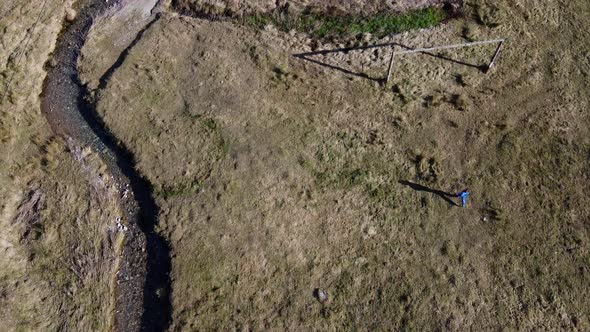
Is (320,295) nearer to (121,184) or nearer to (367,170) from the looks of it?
(367,170)

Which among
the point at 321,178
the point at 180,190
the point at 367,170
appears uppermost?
the point at 180,190

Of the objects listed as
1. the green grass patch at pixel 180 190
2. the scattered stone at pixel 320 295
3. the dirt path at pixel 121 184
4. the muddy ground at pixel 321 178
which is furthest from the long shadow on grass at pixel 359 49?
the scattered stone at pixel 320 295

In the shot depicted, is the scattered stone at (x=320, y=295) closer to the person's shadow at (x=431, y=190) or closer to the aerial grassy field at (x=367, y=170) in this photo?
the aerial grassy field at (x=367, y=170)

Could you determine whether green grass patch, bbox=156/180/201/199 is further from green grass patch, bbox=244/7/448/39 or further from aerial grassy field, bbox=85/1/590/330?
green grass patch, bbox=244/7/448/39

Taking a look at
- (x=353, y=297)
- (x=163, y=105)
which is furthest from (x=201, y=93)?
(x=353, y=297)

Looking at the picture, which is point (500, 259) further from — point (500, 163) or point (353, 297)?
point (353, 297)

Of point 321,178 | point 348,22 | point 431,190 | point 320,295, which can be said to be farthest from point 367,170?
point 348,22
